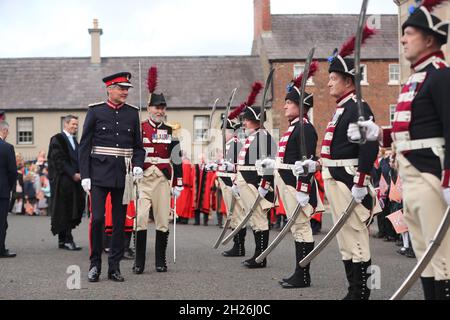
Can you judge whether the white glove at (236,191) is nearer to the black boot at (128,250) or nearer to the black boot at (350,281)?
the black boot at (128,250)

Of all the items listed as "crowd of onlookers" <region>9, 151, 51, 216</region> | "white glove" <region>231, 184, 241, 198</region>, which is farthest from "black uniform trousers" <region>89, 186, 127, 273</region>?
"crowd of onlookers" <region>9, 151, 51, 216</region>

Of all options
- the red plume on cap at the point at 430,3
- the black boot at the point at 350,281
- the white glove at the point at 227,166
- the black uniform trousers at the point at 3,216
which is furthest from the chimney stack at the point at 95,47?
the red plume on cap at the point at 430,3

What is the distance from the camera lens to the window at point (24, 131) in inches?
1727

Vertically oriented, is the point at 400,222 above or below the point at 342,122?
below

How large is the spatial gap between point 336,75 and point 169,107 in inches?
1430

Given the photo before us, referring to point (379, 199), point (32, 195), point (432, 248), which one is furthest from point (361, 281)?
point (32, 195)

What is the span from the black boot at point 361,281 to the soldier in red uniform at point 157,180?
323 cm

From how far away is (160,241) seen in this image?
9.45 m

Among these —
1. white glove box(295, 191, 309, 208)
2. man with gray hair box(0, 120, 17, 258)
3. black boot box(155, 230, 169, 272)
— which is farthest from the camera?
man with gray hair box(0, 120, 17, 258)

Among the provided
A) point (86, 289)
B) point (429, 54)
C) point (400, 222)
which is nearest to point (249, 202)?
point (400, 222)

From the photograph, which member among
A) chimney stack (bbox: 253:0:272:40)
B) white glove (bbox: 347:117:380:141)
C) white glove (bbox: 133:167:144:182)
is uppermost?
chimney stack (bbox: 253:0:272:40)

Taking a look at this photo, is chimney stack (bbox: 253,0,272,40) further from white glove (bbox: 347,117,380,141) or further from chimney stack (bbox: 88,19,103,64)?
white glove (bbox: 347,117,380,141)

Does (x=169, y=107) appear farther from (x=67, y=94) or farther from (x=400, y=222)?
(x=400, y=222)

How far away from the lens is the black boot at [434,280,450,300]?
5113mm
